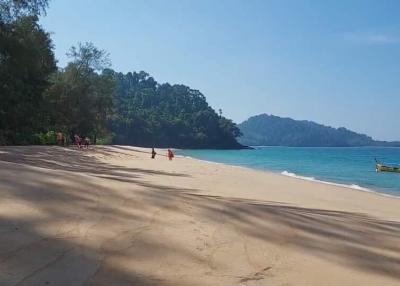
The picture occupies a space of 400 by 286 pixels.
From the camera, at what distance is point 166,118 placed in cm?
16112

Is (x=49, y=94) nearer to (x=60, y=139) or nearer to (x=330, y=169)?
(x=60, y=139)

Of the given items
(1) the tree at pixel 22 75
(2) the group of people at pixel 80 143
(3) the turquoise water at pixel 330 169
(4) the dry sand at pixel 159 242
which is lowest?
(3) the turquoise water at pixel 330 169

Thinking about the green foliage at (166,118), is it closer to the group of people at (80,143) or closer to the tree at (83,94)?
the tree at (83,94)

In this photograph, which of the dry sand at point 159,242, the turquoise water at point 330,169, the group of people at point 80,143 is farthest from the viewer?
the group of people at point 80,143

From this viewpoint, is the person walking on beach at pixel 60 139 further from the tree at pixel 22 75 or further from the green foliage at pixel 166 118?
the green foliage at pixel 166 118

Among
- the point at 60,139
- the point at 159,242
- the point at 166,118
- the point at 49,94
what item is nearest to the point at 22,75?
the point at 60,139

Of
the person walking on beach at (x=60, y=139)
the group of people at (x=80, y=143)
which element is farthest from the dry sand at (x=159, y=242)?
the person walking on beach at (x=60, y=139)

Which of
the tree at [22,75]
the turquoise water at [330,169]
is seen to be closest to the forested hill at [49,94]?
the tree at [22,75]

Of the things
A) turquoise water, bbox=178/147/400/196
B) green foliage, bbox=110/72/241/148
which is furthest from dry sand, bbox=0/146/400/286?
green foliage, bbox=110/72/241/148

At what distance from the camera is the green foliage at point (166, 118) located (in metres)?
141

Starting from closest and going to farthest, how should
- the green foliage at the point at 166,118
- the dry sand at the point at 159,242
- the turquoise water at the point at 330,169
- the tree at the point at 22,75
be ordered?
1. the dry sand at the point at 159,242
2. the tree at the point at 22,75
3. the turquoise water at the point at 330,169
4. the green foliage at the point at 166,118

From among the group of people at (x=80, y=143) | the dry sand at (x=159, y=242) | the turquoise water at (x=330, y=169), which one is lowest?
the turquoise water at (x=330, y=169)

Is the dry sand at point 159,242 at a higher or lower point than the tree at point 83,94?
lower

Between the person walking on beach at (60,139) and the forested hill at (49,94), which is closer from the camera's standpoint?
the forested hill at (49,94)
